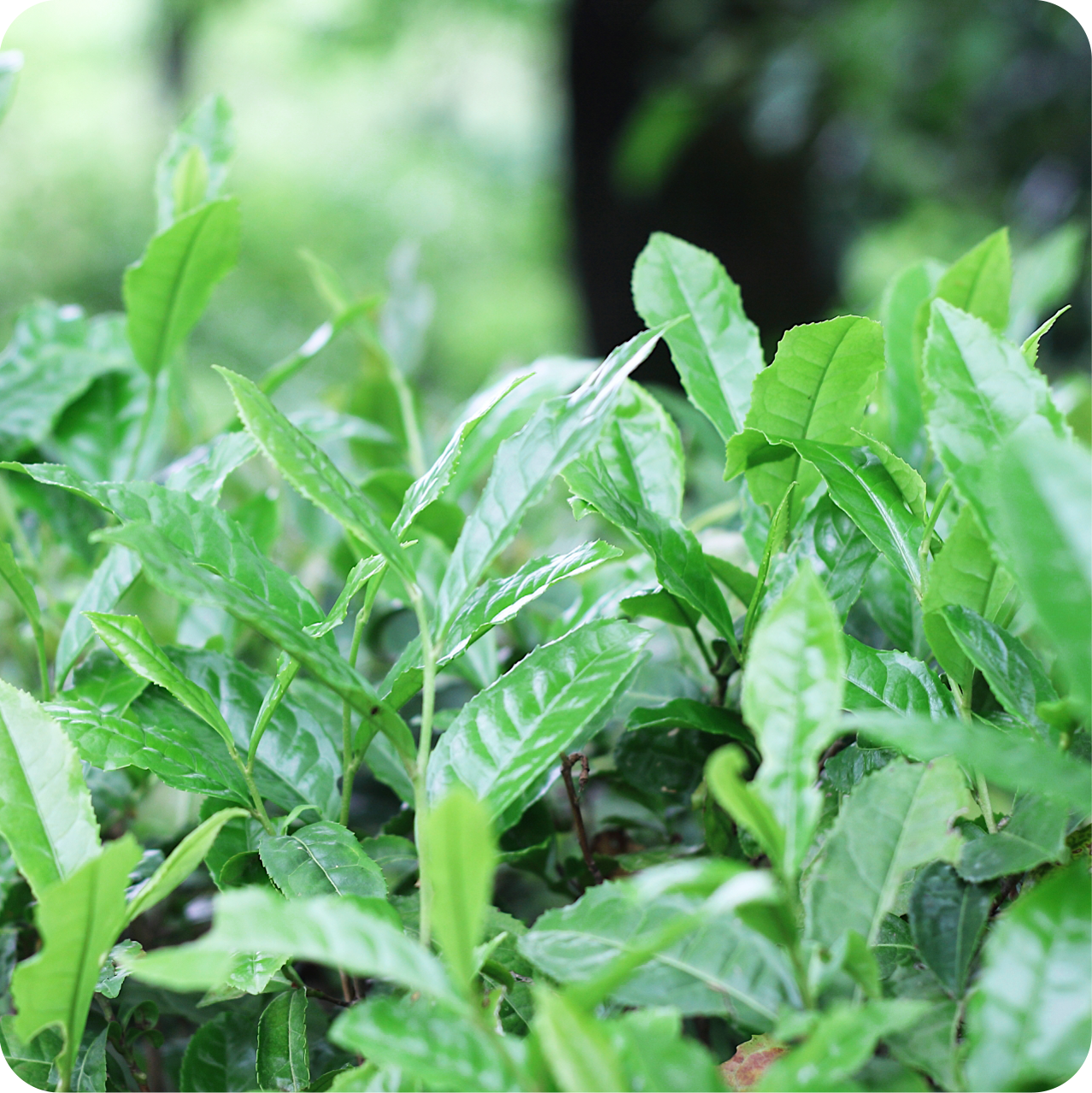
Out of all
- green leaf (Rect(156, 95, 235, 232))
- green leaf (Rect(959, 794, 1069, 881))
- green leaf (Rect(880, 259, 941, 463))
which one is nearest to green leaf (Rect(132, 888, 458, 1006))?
green leaf (Rect(959, 794, 1069, 881))

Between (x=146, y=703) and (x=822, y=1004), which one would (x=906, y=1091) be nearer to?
(x=822, y=1004)

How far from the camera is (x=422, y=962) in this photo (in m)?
0.27

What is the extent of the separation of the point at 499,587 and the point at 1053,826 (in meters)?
0.23

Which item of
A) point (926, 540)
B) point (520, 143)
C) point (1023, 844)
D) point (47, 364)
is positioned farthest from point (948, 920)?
point (520, 143)

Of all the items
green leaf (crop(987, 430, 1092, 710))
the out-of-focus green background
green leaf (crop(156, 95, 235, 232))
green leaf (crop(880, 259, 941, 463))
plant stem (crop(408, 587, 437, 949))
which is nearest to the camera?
green leaf (crop(987, 430, 1092, 710))

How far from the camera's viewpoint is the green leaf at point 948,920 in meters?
0.35

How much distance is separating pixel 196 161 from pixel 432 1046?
24.6 inches

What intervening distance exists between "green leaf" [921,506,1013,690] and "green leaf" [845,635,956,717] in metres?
0.01

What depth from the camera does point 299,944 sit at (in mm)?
256

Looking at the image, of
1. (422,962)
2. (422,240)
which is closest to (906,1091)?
(422,962)

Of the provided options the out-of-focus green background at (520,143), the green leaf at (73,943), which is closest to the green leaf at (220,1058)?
the green leaf at (73,943)

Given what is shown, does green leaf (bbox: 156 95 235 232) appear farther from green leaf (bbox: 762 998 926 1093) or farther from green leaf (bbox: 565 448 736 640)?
green leaf (bbox: 762 998 926 1093)

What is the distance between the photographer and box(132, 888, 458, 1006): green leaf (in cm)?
26

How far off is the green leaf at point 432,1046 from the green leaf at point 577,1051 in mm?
19
